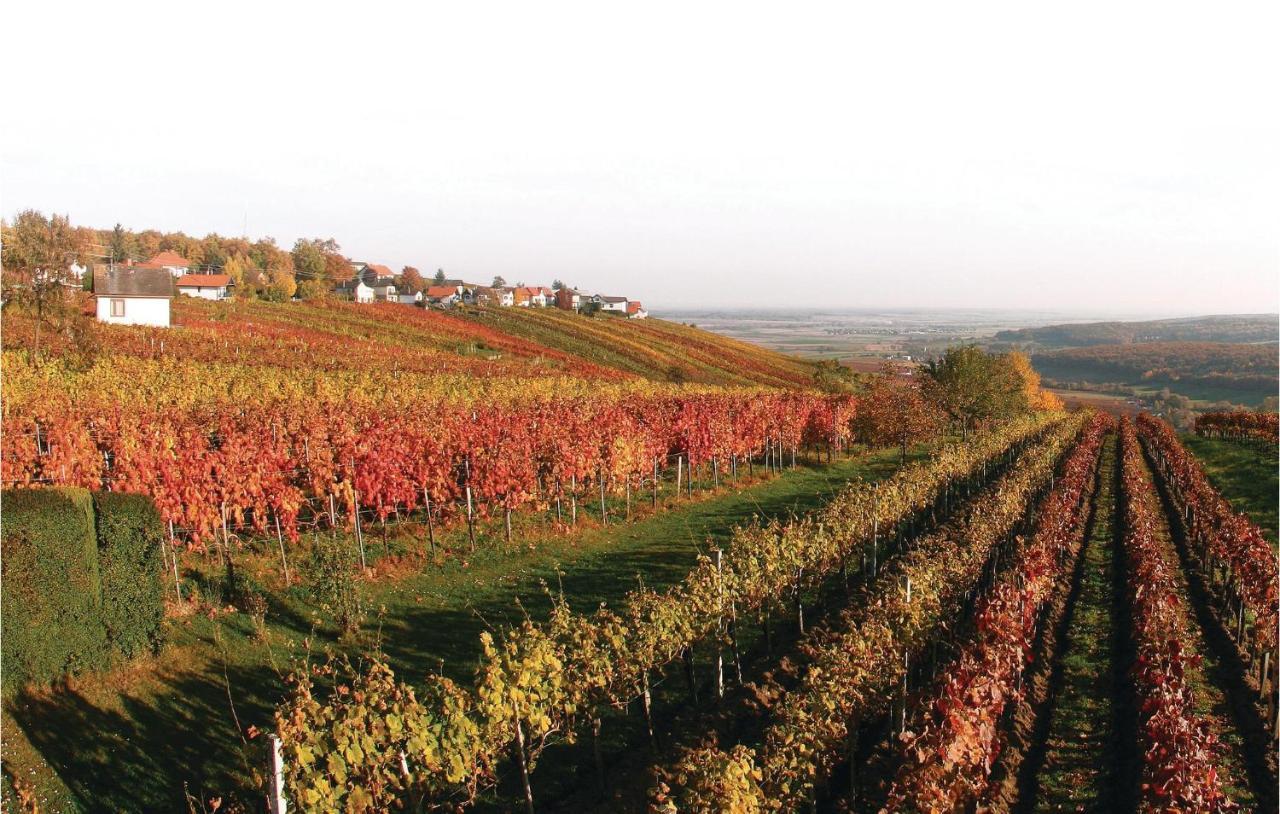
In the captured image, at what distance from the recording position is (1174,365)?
5344 inches

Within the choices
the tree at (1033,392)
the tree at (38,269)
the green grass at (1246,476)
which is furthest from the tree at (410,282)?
the green grass at (1246,476)

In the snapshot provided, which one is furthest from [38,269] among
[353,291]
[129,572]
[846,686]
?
[353,291]

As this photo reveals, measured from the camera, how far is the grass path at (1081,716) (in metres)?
8.95

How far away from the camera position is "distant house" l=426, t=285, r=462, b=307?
350 ft

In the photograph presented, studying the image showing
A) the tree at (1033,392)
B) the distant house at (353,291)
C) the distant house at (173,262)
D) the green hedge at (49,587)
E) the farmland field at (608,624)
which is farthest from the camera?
the distant house at (353,291)

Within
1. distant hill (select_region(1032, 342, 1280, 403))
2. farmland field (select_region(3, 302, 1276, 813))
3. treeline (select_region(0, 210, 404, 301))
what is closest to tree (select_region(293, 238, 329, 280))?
treeline (select_region(0, 210, 404, 301))

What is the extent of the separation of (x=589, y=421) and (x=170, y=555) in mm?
11467

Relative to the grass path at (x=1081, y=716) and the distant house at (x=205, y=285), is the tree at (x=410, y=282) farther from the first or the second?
the grass path at (x=1081, y=716)

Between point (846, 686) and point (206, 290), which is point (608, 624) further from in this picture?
point (206, 290)

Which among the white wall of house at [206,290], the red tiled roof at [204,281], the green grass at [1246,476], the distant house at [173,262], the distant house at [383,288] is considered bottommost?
the green grass at [1246,476]

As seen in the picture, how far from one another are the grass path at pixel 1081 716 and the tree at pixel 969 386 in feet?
95.3

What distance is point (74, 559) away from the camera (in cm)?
1084

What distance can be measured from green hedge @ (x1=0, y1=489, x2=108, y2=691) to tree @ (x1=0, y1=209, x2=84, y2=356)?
25773 mm

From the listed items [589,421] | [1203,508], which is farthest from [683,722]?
[1203,508]
